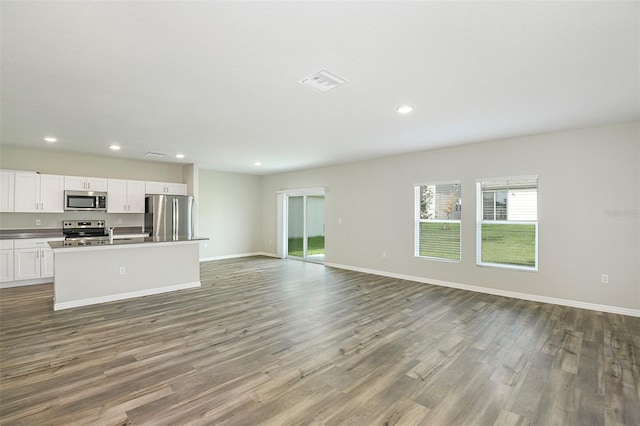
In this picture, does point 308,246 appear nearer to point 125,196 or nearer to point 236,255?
point 236,255

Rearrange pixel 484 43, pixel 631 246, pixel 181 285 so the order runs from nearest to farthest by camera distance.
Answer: pixel 484 43 < pixel 631 246 < pixel 181 285

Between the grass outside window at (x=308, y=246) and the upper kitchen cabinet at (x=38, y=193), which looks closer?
the upper kitchen cabinet at (x=38, y=193)

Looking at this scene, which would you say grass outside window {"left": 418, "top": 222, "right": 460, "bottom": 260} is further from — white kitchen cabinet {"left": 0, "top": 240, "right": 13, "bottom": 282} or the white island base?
white kitchen cabinet {"left": 0, "top": 240, "right": 13, "bottom": 282}

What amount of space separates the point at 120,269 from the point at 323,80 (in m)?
4.38

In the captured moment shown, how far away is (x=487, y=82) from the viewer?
295 centimetres

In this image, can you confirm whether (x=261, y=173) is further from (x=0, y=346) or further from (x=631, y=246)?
(x=631, y=246)

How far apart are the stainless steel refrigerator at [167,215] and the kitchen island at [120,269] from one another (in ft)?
6.28

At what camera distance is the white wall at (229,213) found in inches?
349

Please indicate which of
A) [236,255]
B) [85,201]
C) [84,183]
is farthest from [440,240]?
[84,183]

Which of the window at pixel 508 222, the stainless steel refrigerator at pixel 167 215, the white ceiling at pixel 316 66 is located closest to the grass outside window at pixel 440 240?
the window at pixel 508 222

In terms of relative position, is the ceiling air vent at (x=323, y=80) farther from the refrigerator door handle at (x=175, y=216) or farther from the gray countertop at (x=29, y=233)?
the gray countertop at (x=29, y=233)

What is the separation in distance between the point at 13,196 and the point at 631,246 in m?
10.1

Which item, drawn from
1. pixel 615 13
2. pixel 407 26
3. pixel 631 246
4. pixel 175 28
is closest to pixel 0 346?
pixel 175 28

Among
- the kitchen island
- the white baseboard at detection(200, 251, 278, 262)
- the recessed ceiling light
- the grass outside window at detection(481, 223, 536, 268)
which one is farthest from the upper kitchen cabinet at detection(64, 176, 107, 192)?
the grass outside window at detection(481, 223, 536, 268)
